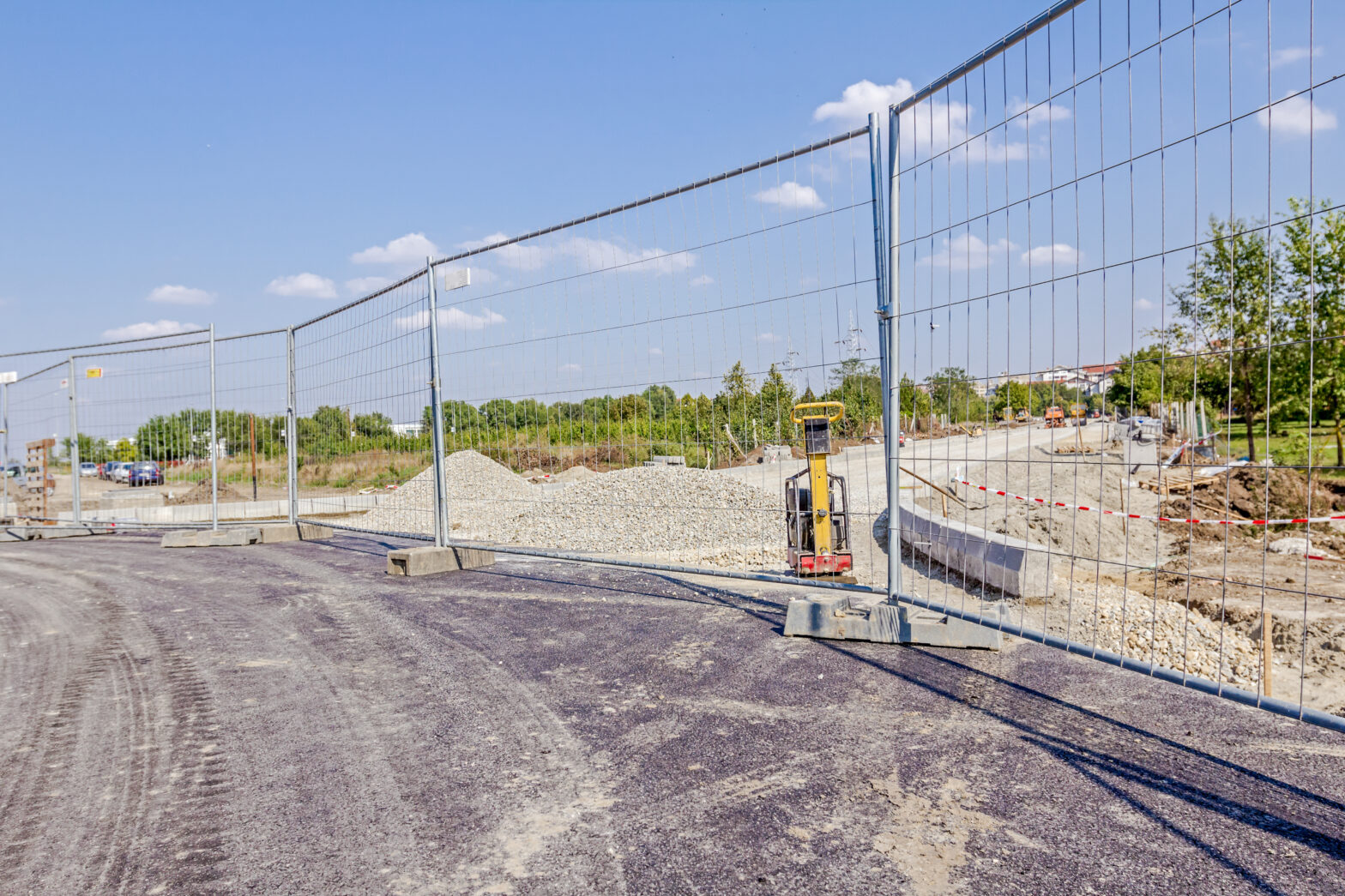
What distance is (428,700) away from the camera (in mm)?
4086

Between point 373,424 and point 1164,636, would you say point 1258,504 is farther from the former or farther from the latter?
point 373,424

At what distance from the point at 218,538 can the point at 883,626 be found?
9502 mm

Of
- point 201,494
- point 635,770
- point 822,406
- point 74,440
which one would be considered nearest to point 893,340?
point 822,406

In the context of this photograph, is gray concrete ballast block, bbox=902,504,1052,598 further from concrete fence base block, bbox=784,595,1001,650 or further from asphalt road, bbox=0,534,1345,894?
asphalt road, bbox=0,534,1345,894

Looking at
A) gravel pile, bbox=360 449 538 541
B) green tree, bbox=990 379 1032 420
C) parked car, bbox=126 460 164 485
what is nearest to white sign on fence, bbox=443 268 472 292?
gravel pile, bbox=360 449 538 541

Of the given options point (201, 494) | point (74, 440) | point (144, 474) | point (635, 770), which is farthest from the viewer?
point (201, 494)

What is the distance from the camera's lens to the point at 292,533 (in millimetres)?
11133

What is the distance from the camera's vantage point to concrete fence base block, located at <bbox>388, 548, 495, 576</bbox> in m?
7.63

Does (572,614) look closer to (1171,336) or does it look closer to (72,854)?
(72,854)

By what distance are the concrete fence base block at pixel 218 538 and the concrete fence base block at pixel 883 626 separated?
28.2 feet

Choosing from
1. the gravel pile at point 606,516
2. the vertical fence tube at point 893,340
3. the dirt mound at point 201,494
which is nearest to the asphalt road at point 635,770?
the vertical fence tube at point 893,340

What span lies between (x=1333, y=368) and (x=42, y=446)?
16.7 metres

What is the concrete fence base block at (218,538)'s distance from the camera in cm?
1078

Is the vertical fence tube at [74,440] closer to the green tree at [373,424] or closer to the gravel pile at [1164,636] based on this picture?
the green tree at [373,424]
